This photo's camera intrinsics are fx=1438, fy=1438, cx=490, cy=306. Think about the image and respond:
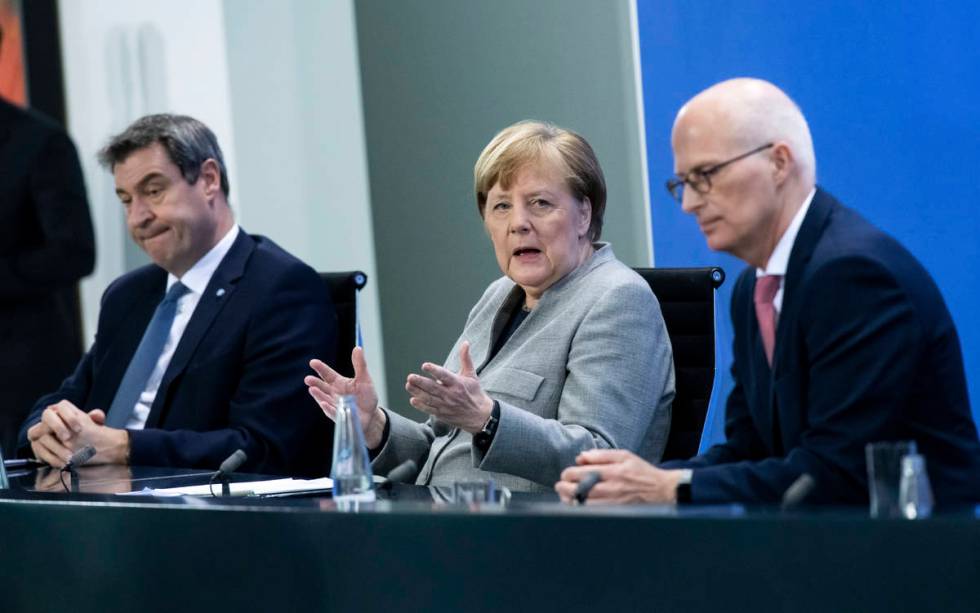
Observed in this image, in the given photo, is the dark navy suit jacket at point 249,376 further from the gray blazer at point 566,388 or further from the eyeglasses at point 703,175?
the eyeglasses at point 703,175

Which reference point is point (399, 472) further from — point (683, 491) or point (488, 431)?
point (683, 491)

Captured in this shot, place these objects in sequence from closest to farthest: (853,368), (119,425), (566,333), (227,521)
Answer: (853,368) < (227,521) < (566,333) < (119,425)

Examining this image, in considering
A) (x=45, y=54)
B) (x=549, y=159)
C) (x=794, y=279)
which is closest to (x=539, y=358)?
(x=549, y=159)

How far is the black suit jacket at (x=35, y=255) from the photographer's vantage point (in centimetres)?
550

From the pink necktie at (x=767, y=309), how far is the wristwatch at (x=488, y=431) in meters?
0.56

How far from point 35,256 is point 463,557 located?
13.2 feet

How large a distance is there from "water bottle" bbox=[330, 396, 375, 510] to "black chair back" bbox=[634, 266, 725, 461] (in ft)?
3.02

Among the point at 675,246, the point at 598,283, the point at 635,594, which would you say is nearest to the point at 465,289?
the point at 675,246

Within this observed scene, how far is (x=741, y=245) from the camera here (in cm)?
225

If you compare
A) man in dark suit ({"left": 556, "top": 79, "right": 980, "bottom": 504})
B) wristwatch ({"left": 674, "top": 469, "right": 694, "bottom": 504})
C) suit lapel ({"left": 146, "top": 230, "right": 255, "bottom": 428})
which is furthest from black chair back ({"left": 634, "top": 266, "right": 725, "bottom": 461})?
suit lapel ({"left": 146, "top": 230, "right": 255, "bottom": 428})

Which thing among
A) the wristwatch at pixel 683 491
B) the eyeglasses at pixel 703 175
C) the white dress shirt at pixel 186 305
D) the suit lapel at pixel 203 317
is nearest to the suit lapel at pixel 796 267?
the eyeglasses at pixel 703 175

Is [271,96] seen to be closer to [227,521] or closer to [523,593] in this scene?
[227,521]

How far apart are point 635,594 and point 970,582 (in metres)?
0.43

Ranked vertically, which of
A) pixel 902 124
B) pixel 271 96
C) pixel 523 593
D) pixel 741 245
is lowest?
pixel 523 593
